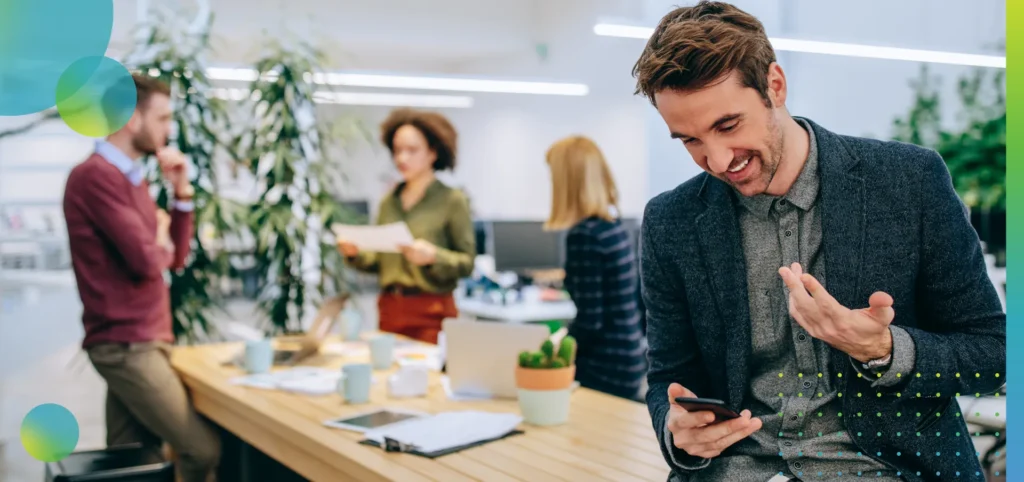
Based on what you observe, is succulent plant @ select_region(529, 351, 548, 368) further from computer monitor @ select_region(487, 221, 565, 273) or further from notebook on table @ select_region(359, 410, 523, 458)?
computer monitor @ select_region(487, 221, 565, 273)

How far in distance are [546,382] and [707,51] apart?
1.05 m

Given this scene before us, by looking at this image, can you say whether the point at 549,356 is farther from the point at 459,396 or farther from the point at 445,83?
the point at 445,83

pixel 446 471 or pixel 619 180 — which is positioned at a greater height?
pixel 619 180

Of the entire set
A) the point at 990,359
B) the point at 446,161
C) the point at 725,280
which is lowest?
the point at 990,359

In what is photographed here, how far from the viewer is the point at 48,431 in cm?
232

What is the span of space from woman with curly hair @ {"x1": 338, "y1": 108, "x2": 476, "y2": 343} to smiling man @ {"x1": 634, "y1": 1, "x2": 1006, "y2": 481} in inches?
83.7

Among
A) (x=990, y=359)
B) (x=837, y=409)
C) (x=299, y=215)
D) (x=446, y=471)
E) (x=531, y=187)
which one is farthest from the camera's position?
(x=531, y=187)

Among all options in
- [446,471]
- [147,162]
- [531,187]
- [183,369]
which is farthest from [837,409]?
[531,187]

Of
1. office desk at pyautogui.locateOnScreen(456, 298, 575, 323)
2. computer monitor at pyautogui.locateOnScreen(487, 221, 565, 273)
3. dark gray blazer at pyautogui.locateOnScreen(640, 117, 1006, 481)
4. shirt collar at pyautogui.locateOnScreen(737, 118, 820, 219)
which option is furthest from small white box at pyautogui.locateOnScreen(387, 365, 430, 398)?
computer monitor at pyautogui.locateOnScreen(487, 221, 565, 273)

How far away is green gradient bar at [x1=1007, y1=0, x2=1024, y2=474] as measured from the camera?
0.87m

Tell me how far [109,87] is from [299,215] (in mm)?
2487

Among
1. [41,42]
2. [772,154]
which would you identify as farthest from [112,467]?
[772,154]

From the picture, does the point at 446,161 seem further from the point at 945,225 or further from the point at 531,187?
the point at 531,187

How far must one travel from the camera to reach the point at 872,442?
1318 millimetres
